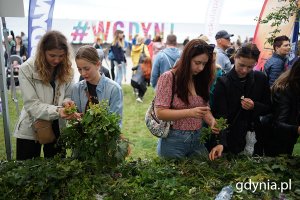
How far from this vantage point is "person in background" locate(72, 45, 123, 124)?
89.9 inches

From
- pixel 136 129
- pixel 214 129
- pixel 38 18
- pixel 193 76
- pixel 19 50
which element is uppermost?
pixel 38 18

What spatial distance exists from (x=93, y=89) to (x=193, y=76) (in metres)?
0.77

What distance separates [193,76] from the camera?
2279mm

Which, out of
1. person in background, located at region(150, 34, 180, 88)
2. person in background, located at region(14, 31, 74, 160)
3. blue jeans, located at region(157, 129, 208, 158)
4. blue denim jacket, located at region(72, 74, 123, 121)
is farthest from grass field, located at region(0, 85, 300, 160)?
person in background, located at region(14, 31, 74, 160)

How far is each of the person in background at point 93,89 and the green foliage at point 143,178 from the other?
1.55ft

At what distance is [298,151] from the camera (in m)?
4.51

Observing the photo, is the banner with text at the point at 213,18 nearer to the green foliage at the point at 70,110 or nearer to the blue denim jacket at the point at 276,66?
the blue denim jacket at the point at 276,66

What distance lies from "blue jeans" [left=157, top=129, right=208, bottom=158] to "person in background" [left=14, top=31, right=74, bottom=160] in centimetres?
79

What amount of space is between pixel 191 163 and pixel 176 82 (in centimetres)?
58

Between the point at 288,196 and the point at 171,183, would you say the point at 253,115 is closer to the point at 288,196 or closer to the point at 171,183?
the point at 288,196

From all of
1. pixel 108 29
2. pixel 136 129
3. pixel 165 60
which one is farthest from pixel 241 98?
pixel 108 29

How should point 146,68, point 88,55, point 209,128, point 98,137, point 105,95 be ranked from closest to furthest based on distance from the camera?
1. point 98,137
2. point 209,128
3. point 88,55
4. point 105,95
5. point 146,68

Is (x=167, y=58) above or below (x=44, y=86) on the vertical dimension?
above

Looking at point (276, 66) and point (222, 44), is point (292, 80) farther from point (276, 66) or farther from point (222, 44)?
point (222, 44)
